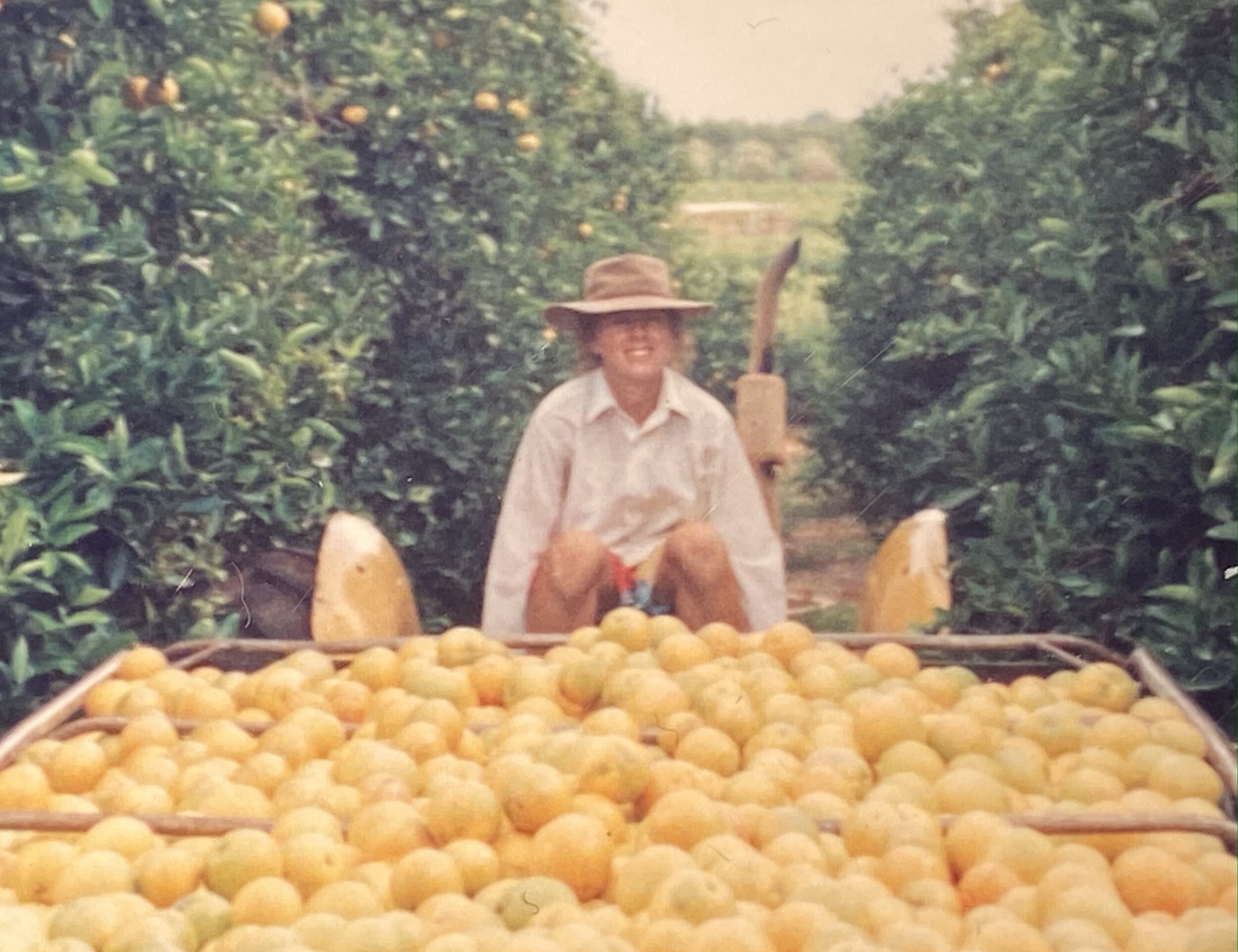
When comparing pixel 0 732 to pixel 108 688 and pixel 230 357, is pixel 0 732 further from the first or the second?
pixel 230 357

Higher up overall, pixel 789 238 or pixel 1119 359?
pixel 789 238

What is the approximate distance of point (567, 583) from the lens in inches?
124

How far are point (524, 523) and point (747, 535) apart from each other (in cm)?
54

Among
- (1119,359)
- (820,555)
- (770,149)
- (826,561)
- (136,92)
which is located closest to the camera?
(1119,359)

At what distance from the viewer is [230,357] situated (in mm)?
2809

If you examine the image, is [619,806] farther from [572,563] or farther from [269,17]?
[269,17]

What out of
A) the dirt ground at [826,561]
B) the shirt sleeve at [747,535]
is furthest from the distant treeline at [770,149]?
the dirt ground at [826,561]

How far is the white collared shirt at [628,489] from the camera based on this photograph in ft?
10.5

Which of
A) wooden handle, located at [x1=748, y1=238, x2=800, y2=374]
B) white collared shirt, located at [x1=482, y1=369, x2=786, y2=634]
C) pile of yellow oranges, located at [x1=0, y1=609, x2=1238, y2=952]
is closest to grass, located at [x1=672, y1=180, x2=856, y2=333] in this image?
wooden handle, located at [x1=748, y1=238, x2=800, y2=374]

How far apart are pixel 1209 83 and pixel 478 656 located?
4.88ft

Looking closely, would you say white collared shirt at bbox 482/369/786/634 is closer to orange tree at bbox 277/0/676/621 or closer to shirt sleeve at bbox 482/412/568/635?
shirt sleeve at bbox 482/412/568/635

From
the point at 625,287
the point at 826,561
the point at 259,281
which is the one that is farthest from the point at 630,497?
the point at 826,561

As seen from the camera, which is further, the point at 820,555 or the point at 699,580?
the point at 820,555

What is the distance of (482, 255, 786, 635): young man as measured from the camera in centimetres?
316
